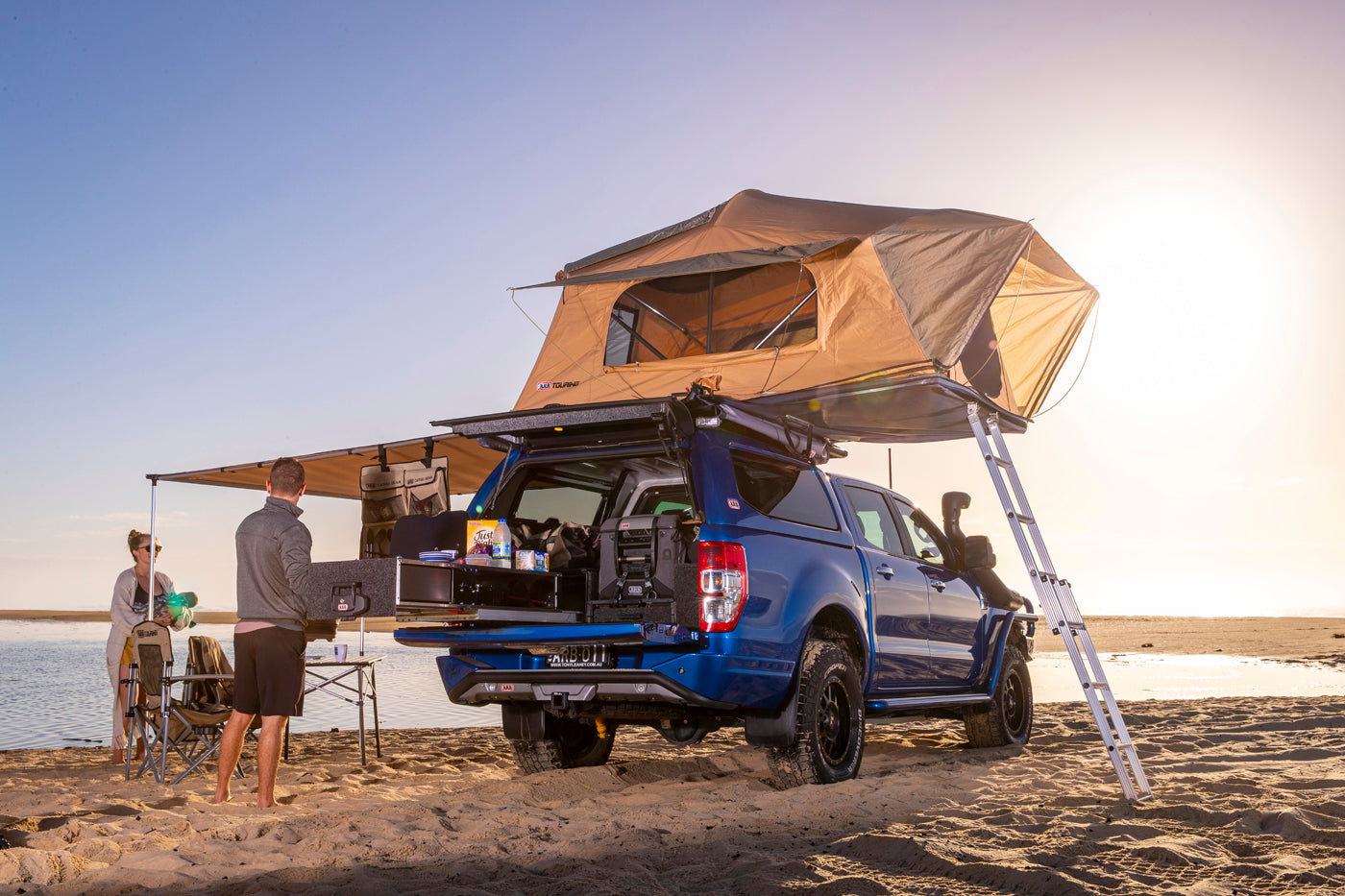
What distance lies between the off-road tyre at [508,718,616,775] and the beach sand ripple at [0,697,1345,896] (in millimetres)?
220

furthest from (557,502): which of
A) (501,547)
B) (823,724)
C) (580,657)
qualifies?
(823,724)

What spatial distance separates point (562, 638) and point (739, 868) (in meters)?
1.76

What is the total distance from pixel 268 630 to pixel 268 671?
21cm

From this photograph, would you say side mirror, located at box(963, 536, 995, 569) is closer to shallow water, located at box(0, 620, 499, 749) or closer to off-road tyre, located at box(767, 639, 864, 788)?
off-road tyre, located at box(767, 639, 864, 788)

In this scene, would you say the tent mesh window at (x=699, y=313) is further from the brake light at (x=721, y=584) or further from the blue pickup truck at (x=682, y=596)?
the brake light at (x=721, y=584)

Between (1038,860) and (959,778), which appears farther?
(959,778)

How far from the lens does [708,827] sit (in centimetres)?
489

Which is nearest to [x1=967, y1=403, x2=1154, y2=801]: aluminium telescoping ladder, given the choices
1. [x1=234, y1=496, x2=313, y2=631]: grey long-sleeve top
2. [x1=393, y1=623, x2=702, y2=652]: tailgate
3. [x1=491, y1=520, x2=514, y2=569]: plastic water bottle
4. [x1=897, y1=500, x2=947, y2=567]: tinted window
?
[x1=897, y1=500, x2=947, y2=567]: tinted window

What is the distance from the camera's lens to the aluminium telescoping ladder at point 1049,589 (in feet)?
19.5

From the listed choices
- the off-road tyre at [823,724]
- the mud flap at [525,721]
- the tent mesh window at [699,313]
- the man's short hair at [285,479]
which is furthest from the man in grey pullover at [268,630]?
the tent mesh window at [699,313]

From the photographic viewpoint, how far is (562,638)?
5.53 meters

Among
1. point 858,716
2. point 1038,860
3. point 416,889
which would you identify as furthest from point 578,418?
point 1038,860

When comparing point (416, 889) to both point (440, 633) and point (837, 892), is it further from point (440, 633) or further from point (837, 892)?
point (440, 633)

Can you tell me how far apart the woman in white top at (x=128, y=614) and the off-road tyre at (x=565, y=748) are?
107 inches
